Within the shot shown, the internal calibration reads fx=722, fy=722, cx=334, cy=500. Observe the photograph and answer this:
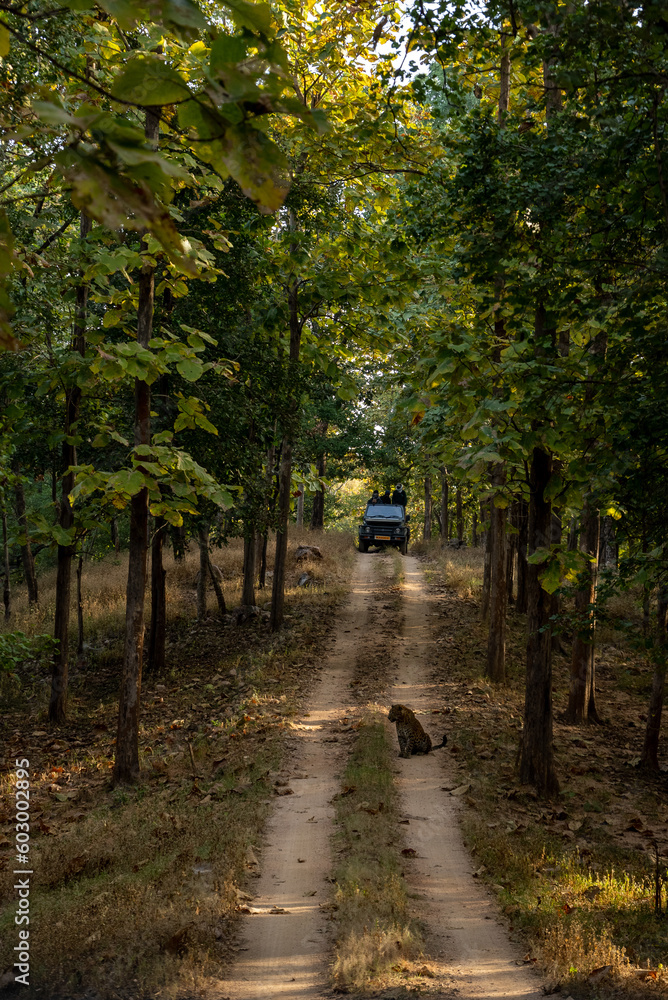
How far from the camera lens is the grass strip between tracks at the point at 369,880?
5.80 meters

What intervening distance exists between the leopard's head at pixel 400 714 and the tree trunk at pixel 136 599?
4100 millimetres

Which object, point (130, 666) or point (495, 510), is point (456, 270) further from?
point (495, 510)

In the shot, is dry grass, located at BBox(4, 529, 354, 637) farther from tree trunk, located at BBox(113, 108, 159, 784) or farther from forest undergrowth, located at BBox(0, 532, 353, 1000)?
tree trunk, located at BBox(113, 108, 159, 784)

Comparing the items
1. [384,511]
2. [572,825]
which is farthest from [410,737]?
[384,511]

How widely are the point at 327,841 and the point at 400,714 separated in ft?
11.8

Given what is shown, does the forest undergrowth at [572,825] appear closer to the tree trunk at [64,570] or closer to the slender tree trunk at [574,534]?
the slender tree trunk at [574,534]

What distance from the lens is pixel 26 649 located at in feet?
34.7

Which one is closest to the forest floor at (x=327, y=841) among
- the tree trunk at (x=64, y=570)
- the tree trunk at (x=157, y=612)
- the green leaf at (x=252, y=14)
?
the tree trunk at (x=64, y=570)

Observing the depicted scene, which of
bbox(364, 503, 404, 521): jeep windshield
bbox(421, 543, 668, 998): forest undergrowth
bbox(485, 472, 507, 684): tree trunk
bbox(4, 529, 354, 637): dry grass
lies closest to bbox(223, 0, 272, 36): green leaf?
bbox(421, 543, 668, 998): forest undergrowth

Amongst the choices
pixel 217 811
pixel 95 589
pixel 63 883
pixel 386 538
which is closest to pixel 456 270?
pixel 217 811

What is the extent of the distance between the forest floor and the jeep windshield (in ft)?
60.7

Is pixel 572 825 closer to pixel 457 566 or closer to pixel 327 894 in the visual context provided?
pixel 327 894

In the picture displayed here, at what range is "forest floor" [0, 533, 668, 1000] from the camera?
228 inches

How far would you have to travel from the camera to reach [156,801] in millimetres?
9344
